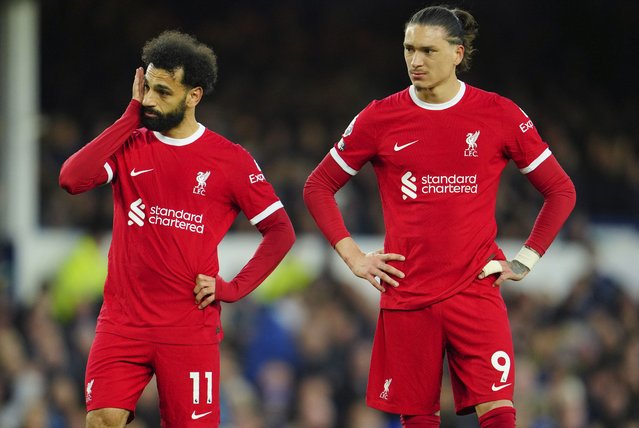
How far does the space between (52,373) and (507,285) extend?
14.7ft

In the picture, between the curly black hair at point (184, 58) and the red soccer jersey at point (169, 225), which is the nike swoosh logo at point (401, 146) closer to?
the red soccer jersey at point (169, 225)

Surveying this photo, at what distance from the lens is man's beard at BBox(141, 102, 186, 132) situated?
5352mm

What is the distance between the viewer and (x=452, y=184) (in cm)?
529

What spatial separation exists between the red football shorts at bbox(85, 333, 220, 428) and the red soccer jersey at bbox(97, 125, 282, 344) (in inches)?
2.0

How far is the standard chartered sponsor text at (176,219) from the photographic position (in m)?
5.34

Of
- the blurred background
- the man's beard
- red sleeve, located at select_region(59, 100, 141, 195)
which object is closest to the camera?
red sleeve, located at select_region(59, 100, 141, 195)

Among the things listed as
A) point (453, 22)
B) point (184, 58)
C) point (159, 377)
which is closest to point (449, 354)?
point (159, 377)

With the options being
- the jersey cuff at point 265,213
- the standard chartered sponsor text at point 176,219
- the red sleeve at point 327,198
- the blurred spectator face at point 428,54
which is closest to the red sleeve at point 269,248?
the jersey cuff at point 265,213

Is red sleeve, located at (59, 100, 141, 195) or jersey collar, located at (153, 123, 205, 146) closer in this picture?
red sleeve, located at (59, 100, 141, 195)

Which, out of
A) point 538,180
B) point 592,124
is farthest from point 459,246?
point 592,124

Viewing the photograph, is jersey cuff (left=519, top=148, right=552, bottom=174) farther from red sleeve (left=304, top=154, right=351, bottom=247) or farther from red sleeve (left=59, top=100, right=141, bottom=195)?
red sleeve (left=59, top=100, right=141, bottom=195)

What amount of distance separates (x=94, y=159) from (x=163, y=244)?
48 centimetres

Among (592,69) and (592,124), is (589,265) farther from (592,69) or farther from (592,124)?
(592,69)

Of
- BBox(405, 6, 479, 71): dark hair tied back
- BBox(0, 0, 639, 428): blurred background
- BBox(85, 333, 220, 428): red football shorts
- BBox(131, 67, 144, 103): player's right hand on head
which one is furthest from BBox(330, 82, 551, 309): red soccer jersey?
BBox(0, 0, 639, 428): blurred background
